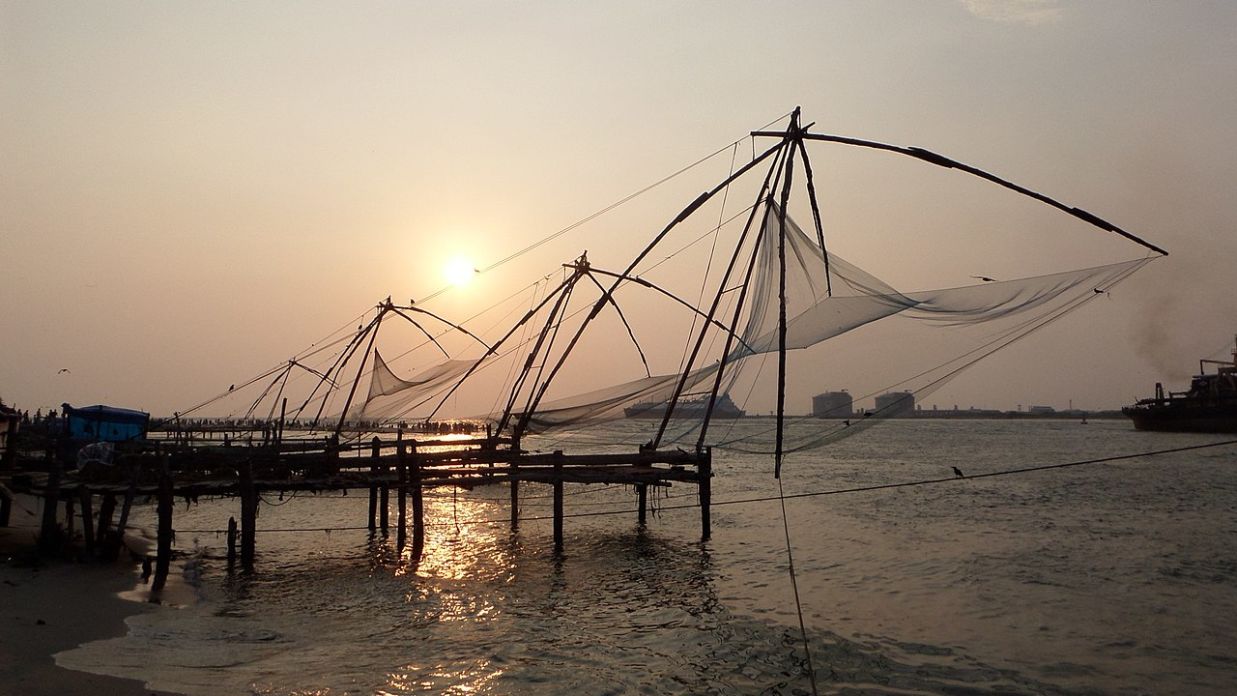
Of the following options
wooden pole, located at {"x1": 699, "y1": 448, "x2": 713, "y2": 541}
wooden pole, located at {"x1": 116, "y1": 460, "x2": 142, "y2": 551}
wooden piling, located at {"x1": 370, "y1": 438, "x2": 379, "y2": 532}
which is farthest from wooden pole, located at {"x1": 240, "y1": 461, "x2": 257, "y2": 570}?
wooden pole, located at {"x1": 699, "y1": 448, "x2": 713, "y2": 541}

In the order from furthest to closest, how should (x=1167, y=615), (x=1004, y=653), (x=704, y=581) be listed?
(x=704, y=581)
(x=1167, y=615)
(x=1004, y=653)

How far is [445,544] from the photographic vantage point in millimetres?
18875

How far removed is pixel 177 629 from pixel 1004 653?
10.5 m

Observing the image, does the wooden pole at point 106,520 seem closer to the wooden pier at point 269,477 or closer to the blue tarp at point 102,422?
the wooden pier at point 269,477

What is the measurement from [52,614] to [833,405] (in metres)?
10.2

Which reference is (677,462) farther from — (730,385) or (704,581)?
(730,385)

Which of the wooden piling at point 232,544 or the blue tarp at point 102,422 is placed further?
the blue tarp at point 102,422

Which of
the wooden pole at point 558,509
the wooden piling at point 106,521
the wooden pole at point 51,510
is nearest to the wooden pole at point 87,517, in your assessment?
the wooden piling at point 106,521

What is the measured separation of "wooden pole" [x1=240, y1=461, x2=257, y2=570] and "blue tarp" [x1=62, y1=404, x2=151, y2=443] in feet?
33.9

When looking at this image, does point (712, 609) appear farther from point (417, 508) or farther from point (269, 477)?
point (269, 477)

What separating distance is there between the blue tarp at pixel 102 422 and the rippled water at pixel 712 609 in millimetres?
3464

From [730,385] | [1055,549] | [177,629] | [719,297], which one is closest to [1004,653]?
[730,385]

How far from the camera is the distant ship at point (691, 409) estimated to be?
12.4 metres

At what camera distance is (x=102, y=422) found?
24.8m
